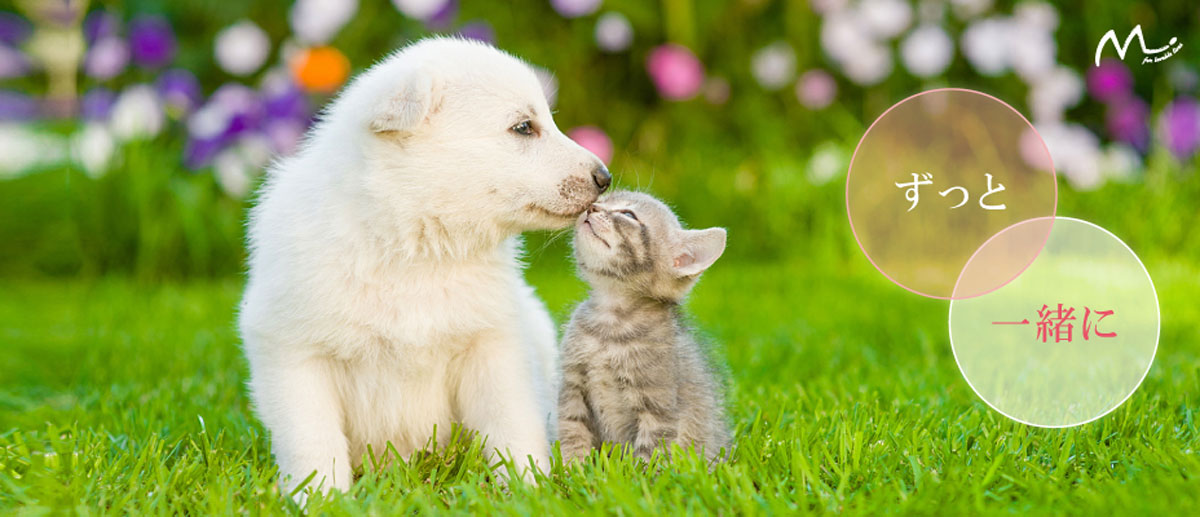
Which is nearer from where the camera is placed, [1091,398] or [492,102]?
[492,102]

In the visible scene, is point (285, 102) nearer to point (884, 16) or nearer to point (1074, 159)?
point (884, 16)

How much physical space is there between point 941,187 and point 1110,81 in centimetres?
251

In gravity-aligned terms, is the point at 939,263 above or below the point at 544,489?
below

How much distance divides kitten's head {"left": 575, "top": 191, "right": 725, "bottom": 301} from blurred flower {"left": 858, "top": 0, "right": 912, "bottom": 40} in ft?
19.8

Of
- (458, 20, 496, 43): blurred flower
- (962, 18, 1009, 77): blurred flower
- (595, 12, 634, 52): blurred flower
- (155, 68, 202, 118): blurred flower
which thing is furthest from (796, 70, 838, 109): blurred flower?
(155, 68, 202, 118): blurred flower

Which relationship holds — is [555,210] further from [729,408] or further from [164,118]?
[164,118]

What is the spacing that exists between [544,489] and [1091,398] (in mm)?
1869

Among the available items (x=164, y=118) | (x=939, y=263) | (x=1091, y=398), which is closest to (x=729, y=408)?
(x=1091, y=398)

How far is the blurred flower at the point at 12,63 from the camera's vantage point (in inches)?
614

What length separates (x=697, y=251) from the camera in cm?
306

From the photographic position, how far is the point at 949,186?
709 cm

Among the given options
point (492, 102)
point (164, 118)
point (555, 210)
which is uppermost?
point (492, 102)

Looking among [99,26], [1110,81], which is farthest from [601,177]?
[99,26]

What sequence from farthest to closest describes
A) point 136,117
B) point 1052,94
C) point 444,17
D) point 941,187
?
point 1052,94, point 444,17, point 136,117, point 941,187
